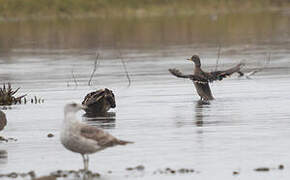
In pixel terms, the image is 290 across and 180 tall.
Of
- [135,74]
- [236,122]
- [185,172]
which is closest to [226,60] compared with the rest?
[135,74]

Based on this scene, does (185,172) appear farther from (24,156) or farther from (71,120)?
(24,156)

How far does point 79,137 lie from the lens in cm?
1227

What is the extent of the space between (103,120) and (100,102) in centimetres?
104

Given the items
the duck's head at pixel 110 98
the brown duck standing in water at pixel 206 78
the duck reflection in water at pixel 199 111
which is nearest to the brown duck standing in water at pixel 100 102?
the duck's head at pixel 110 98

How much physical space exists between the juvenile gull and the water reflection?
4.78 meters

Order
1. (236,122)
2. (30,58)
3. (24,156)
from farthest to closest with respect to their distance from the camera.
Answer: (30,58)
(236,122)
(24,156)

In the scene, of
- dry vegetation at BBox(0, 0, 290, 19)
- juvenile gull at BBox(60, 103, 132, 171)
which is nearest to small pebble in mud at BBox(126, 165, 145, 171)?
juvenile gull at BBox(60, 103, 132, 171)

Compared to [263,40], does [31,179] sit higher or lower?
lower

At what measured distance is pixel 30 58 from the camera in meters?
38.8

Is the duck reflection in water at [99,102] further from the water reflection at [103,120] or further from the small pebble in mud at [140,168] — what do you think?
the small pebble in mud at [140,168]

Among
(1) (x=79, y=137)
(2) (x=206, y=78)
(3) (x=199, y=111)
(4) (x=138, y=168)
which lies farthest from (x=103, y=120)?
(1) (x=79, y=137)

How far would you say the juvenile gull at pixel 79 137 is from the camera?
482 inches

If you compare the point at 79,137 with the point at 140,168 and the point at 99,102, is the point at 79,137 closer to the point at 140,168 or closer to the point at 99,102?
the point at 140,168

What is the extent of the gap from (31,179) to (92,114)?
7051 mm
